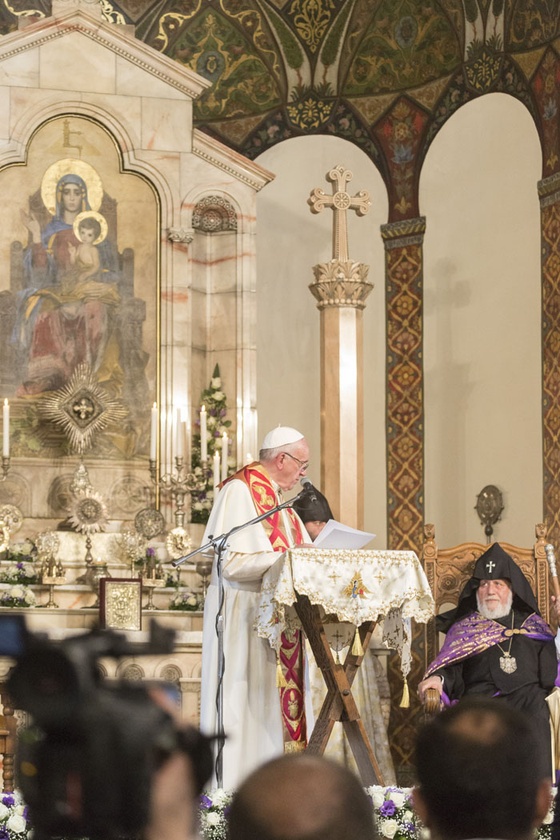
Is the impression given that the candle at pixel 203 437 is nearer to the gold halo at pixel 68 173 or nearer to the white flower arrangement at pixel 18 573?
the white flower arrangement at pixel 18 573

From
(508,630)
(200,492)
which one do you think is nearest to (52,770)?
(508,630)

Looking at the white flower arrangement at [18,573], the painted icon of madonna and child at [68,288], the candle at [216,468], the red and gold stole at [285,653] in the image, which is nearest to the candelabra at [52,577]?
the white flower arrangement at [18,573]

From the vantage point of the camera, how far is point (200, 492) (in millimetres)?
10398

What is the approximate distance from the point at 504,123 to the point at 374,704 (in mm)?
5169

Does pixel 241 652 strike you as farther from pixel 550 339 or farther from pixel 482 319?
pixel 482 319

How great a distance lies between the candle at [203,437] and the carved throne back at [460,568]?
→ 219 centimetres

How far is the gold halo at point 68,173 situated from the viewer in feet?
34.8

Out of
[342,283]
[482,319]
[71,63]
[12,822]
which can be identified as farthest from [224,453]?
[12,822]

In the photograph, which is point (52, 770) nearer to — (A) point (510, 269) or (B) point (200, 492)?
(B) point (200, 492)

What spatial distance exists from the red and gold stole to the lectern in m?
0.30

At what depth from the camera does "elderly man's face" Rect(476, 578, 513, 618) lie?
8320mm

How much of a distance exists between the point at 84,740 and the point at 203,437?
8.83 meters

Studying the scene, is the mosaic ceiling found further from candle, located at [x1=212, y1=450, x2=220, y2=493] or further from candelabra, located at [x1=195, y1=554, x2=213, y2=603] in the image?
candelabra, located at [x1=195, y1=554, x2=213, y2=603]

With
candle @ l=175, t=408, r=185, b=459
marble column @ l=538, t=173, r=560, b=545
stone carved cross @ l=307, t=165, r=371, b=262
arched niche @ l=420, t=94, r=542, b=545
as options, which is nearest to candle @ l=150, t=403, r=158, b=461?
candle @ l=175, t=408, r=185, b=459
